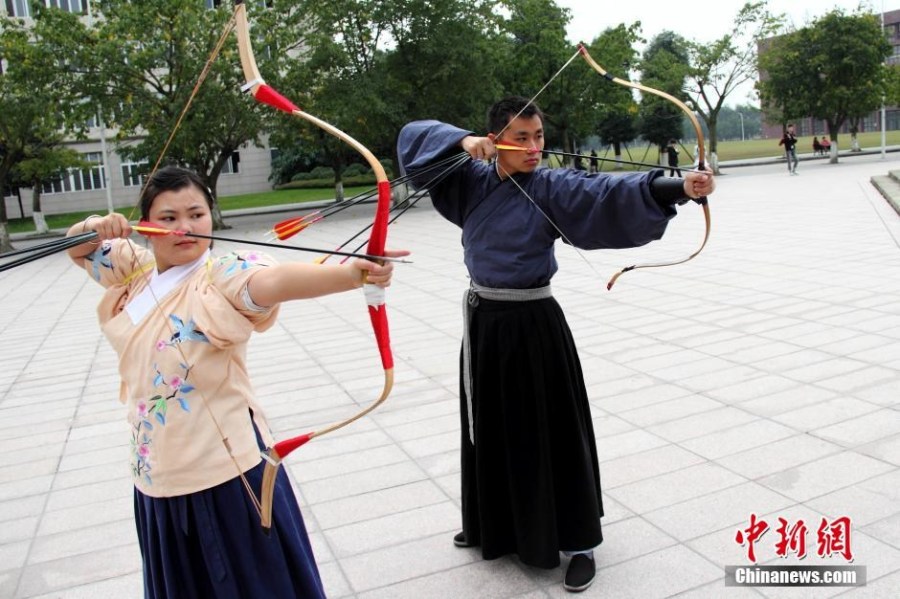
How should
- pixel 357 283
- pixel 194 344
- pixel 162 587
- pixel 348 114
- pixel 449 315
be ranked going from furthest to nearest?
pixel 348 114 → pixel 449 315 → pixel 162 587 → pixel 194 344 → pixel 357 283

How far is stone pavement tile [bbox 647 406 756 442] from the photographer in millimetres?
4246

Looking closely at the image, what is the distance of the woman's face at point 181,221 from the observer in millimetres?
2131

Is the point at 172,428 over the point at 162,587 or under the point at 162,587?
over

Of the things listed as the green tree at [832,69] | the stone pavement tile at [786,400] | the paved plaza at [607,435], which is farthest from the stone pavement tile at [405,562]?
the green tree at [832,69]

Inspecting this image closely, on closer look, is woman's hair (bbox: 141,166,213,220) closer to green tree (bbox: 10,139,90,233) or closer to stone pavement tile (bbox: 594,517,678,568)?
stone pavement tile (bbox: 594,517,678,568)

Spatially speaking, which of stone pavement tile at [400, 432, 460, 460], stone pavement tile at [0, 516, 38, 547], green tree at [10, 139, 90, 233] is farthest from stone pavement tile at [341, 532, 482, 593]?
green tree at [10, 139, 90, 233]

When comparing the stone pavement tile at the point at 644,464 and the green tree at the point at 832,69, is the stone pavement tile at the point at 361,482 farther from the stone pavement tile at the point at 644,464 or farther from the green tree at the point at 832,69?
the green tree at the point at 832,69

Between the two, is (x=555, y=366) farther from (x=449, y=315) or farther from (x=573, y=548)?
(x=449, y=315)

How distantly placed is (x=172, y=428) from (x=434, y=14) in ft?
66.3

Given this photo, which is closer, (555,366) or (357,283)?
(357,283)

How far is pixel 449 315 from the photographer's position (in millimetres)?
7996

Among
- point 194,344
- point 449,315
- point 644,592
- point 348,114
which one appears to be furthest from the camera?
point 348,114

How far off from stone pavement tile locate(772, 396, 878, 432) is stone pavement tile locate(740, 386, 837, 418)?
0.15ft

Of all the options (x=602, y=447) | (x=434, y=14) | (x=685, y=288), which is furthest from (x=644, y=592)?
(x=434, y=14)
